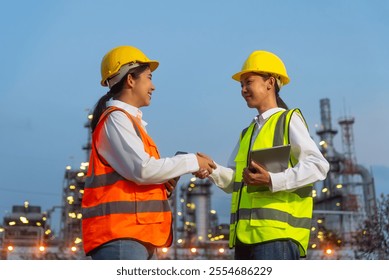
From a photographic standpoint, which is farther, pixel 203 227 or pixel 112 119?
pixel 203 227

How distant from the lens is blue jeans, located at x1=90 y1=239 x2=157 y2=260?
2.79 metres

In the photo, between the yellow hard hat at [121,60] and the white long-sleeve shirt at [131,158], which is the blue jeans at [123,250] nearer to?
the white long-sleeve shirt at [131,158]

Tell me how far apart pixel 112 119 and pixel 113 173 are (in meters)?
0.27

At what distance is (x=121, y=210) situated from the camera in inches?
111

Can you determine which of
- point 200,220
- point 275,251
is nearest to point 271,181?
point 275,251

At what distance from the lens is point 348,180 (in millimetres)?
35844

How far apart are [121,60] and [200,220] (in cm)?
2707

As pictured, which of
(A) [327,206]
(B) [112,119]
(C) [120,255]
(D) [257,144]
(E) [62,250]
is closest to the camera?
(C) [120,255]

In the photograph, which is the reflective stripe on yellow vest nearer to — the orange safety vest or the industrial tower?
the orange safety vest

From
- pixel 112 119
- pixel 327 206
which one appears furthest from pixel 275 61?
pixel 327 206

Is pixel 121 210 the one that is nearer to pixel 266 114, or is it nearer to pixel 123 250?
pixel 123 250

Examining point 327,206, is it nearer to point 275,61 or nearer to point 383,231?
point 383,231

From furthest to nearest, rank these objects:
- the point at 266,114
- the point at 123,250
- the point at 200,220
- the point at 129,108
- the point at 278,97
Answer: the point at 200,220 → the point at 278,97 → the point at 266,114 → the point at 129,108 → the point at 123,250

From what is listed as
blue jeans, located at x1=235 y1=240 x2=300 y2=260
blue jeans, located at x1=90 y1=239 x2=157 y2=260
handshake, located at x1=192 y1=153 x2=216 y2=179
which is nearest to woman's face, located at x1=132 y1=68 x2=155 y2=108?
handshake, located at x1=192 y1=153 x2=216 y2=179
